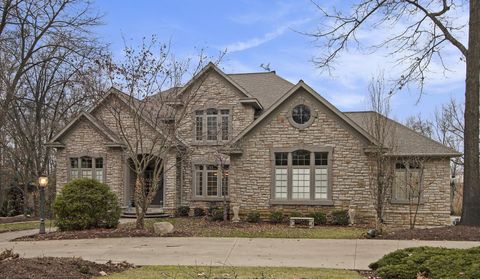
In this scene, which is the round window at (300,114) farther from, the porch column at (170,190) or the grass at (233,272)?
the grass at (233,272)

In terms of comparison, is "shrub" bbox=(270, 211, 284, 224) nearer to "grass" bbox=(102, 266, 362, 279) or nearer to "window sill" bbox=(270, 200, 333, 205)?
"window sill" bbox=(270, 200, 333, 205)

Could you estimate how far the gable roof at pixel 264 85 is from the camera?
82.8 ft

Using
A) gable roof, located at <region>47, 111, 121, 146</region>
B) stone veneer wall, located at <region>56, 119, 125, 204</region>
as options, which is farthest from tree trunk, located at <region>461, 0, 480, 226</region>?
stone veneer wall, located at <region>56, 119, 125, 204</region>

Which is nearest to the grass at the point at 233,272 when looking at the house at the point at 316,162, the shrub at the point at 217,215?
the house at the point at 316,162

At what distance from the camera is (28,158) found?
99.1 ft

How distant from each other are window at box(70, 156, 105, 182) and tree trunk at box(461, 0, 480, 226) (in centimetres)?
1678

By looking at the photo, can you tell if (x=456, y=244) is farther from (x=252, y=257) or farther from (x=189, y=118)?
(x=189, y=118)

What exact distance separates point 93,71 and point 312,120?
9.27 metres

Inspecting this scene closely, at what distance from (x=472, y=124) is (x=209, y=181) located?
1269cm

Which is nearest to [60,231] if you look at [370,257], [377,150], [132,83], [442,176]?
[132,83]

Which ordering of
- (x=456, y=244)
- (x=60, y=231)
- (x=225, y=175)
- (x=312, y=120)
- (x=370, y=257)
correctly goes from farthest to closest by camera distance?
(x=225, y=175) → (x=312, y=120) → (x=60, y=231) → (x=456, y=244) → (x=370, y=257)

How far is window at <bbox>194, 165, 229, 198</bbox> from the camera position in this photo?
2384 cm

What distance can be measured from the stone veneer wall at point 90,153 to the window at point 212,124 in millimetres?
4164

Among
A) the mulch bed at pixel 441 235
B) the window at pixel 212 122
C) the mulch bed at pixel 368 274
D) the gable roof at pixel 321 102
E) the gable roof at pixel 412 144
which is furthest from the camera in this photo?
the window at pixel 212 122
